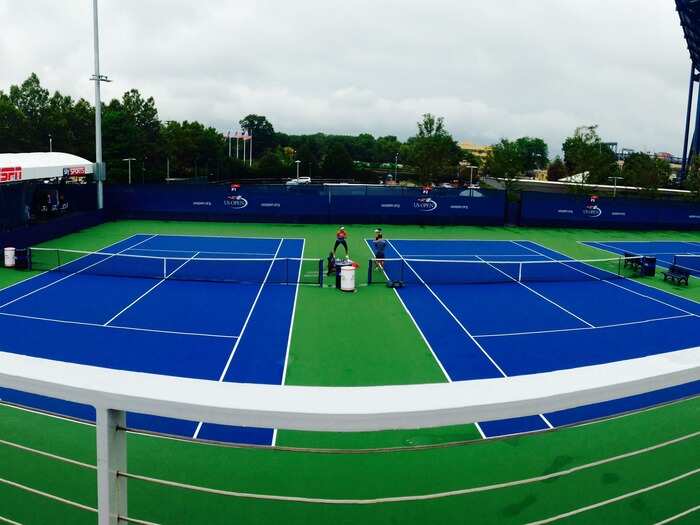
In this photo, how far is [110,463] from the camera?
2178mm

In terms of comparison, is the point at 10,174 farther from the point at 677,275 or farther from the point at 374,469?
the point at 677,275

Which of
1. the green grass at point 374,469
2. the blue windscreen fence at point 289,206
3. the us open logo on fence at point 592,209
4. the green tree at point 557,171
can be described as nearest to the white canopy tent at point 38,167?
the blue windscreen fence at point 289,206

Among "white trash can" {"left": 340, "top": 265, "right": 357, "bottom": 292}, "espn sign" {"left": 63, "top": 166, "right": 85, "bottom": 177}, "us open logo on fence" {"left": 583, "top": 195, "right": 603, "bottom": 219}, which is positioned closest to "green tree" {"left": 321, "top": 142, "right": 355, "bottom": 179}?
"us open logo on fence" {"left": 583, "top": 195, "right": 603, "bottom": 219}

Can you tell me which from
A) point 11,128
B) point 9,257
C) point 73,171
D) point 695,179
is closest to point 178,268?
point 9,257

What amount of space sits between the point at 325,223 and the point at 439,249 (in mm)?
11723

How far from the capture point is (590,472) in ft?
21.1

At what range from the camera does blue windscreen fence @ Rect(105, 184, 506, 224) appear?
4125 cm

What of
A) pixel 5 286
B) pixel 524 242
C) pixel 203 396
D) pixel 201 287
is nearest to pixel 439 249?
pixel 524 242

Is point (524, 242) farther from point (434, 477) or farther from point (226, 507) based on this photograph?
point (226, 507)

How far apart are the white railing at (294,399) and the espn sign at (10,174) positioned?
2749 centimetres

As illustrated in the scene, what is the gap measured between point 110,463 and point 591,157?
7125cm

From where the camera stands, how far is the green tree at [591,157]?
66.2 meters

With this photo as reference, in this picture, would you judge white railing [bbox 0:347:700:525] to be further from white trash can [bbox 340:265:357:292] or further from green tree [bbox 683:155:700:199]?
green tree [bbox 683:155:700:199]

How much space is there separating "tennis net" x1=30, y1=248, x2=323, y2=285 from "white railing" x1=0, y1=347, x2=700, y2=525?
772 inches
